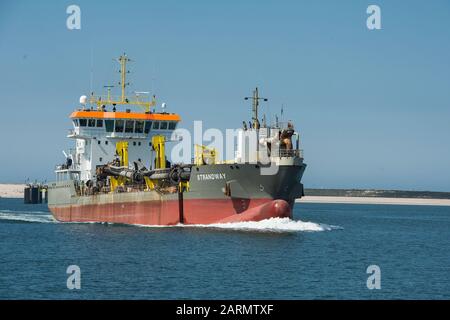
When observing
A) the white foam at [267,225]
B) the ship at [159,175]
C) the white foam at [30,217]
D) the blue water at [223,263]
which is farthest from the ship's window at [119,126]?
the white foam at [267,225]

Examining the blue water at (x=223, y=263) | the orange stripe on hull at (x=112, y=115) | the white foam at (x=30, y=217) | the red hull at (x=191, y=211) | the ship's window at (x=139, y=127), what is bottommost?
the white foam at (x=30, y=217)

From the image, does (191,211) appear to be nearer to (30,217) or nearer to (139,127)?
(139,127)

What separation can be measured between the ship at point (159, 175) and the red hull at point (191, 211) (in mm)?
58

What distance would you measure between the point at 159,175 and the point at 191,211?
4.45 meters

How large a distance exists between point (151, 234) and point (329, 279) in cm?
1693

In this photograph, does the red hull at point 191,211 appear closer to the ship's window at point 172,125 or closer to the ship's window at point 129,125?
the ship's window at point 129,125

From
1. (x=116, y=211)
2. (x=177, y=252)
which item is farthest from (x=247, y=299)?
(x=116, y=211)

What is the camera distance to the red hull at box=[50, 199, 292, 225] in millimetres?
43250

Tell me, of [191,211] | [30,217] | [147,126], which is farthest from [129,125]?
[30,217]

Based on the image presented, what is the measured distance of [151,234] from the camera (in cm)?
4366

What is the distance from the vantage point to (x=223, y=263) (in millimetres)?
32125

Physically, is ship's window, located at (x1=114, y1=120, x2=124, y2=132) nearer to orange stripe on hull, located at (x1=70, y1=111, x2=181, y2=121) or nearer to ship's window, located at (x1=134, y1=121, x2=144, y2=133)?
orange stripe on hull, located at (x1=70, y1=111, x2=181, y2=121)

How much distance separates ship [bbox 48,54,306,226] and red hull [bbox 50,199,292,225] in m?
0.06

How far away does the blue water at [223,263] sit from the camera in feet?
86.3
